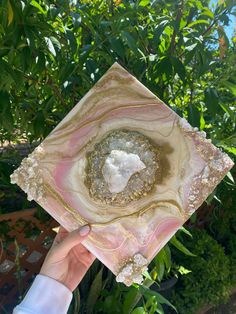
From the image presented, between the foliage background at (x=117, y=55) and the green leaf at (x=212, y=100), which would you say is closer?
the foliage background at (x=117, y=55)

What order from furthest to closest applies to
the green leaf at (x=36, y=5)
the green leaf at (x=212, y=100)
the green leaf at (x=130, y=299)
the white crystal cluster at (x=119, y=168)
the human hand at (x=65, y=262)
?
the green leaf at (x=130, y=299)
the green leaf at (x=212, y=100)
the green leaf at (x=36, y=5)
the human hand at (x=65, y=262)
the white crystal cluster at (x=119, y=168)

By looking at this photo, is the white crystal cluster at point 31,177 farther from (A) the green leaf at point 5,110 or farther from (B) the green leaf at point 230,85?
(B) the green leaf at point 230,85

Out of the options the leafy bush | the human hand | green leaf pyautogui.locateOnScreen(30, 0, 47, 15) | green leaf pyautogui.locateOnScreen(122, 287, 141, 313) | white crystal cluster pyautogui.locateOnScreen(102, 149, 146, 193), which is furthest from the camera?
the leafy bush

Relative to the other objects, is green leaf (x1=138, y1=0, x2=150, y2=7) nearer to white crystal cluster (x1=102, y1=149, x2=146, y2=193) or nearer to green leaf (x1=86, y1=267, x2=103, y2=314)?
white crystal cluster (x1=102, y1=149, x2=146, y2=193)

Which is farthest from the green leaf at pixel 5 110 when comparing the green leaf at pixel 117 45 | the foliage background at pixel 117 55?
the green leaf at pixel 117 45

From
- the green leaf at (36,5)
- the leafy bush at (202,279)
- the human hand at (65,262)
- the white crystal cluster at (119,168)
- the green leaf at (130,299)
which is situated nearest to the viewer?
the white crystal cluster at (119,168)

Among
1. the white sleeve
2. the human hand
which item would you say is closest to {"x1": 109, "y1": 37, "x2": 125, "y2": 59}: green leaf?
the human hand
